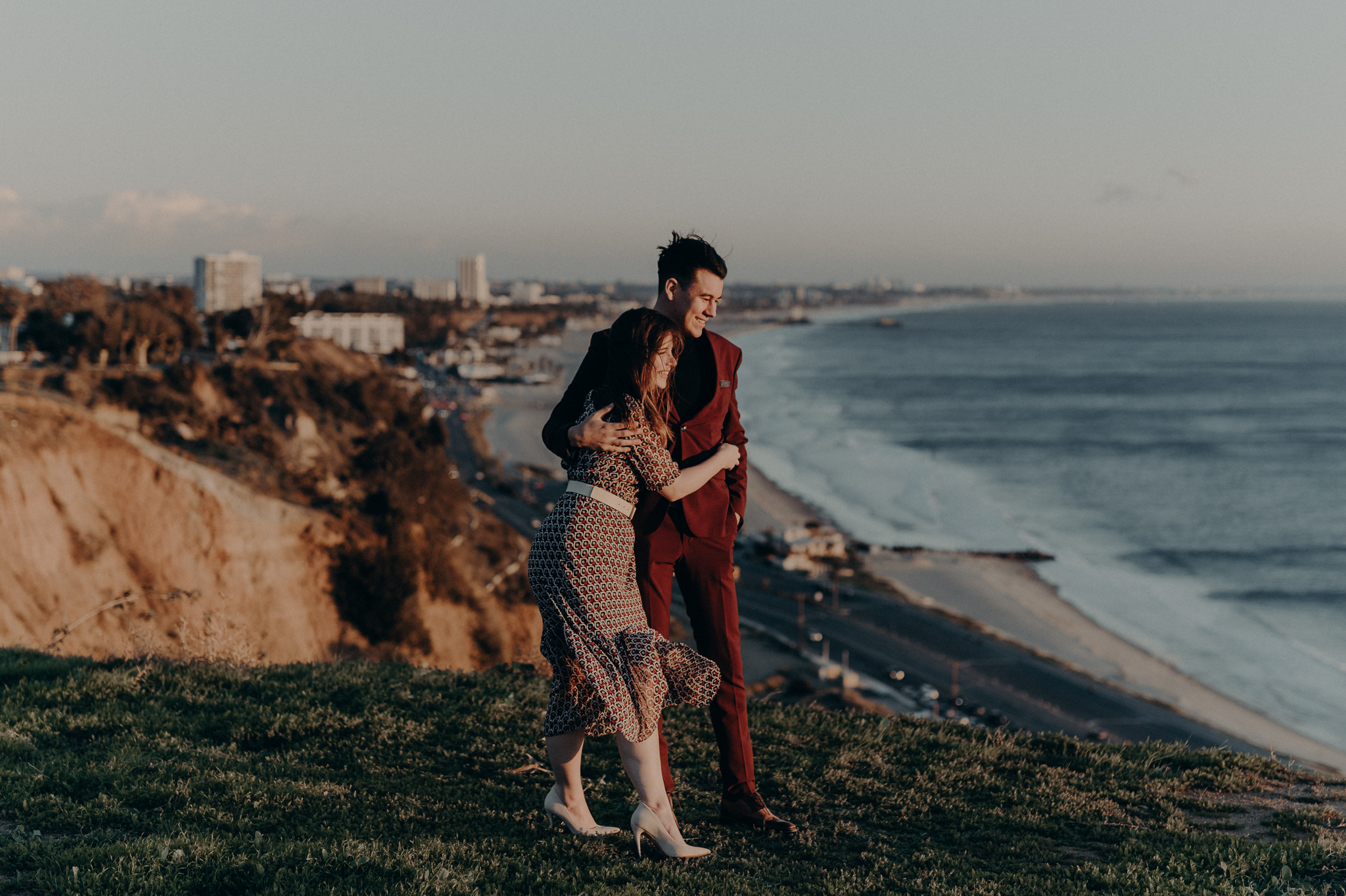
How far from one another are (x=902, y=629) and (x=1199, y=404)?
69.2 metres

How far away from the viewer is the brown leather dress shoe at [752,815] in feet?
14.8

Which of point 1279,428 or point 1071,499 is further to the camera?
point 1279,428

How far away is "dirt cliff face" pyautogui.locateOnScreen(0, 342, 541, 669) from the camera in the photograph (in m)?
19.6

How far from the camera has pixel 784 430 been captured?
2625 inches

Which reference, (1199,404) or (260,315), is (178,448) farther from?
(1199,404)

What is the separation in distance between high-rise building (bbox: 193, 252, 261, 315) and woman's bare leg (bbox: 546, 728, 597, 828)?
127m

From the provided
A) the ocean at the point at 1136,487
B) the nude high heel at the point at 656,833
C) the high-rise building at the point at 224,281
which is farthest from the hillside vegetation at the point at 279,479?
the high-rise building at the point at 224,281

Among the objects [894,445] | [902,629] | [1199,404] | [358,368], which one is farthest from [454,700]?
[1199,404]

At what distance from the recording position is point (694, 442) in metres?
4.31

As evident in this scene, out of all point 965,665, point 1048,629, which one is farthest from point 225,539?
point 1048,629

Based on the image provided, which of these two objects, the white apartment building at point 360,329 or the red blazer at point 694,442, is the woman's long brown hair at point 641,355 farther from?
the white apartment building at point 360,329

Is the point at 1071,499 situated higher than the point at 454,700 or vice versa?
the point at 454,700

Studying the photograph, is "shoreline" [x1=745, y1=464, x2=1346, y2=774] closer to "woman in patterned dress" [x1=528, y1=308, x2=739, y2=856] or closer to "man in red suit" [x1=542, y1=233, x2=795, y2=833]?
"man in red suit" [x1=542, y1=233, x2=795, y2=833]

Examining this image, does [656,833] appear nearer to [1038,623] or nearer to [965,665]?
[965,665]
